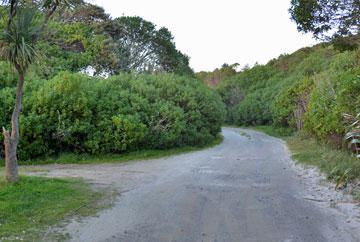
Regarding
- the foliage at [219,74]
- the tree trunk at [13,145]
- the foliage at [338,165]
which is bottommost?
the foliage at [338,165]

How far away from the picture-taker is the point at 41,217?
849 cm

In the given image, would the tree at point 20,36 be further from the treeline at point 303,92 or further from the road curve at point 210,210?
the treeline at point 303,92

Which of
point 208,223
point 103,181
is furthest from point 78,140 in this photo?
point 208,223

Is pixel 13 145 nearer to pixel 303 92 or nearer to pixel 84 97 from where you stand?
pixel 84 97

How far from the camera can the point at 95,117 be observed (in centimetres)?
2138

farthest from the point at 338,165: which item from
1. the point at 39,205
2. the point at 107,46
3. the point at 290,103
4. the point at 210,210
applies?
the point at 290,103

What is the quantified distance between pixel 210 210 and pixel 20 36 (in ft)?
19.4

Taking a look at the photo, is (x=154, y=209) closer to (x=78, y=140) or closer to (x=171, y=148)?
(x=78, y=140)

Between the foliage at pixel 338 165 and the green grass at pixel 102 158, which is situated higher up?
the green grass at pixel 102 158

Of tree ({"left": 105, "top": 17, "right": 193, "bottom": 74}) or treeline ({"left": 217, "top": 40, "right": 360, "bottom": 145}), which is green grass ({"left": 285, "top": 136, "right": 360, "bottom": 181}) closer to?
treeline ({"left": 217, "top": 40, "right": 360, "bottom": 145})

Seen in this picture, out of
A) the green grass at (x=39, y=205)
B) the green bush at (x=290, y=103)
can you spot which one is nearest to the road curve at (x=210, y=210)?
the green grass at (x=39, y=205)

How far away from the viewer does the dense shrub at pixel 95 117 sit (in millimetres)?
19688

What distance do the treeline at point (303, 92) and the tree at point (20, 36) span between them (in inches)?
350

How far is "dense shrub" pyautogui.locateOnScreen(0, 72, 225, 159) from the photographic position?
19688mm
